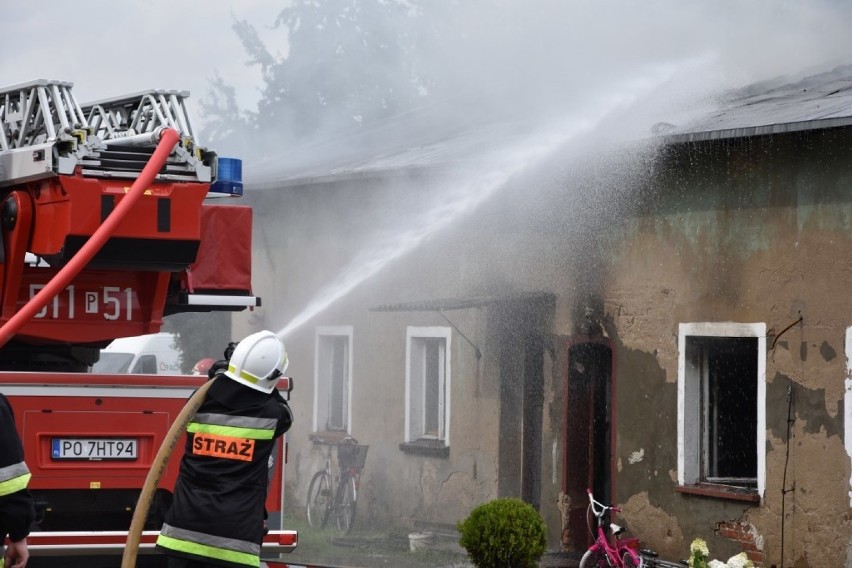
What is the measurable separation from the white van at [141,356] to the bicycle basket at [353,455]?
3.22 m

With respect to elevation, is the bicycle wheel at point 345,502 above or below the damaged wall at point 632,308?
below

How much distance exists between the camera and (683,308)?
12648 mm

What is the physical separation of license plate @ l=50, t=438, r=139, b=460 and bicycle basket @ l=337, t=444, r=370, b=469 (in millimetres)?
8375

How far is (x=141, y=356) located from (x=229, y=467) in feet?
46.2

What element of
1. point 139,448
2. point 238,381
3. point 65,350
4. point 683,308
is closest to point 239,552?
point 238,381

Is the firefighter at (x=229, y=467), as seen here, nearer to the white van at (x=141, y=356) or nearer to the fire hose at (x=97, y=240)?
the fire hose at (x=97, y=240)

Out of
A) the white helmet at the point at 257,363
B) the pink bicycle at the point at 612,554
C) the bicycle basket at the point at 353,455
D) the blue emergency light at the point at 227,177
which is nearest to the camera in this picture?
the white helmet at the point at 257,363

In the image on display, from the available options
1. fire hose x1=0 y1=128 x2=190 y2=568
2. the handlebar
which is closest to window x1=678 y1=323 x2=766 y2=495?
the handlebar

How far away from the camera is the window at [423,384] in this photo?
51.9 ft

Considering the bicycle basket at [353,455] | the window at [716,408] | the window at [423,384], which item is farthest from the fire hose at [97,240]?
the bicycle basket at [353,455]

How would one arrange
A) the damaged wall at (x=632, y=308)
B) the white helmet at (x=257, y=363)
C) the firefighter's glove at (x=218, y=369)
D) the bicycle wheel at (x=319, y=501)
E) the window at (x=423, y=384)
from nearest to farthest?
the white helmet at (x=257, y=363) < the firefighter's glove at (x=218, y=369) < the damaged wall at (x=632, y=308) < the window at (x=423, y=384) < the bicycle wheel at (x=319, y=501)

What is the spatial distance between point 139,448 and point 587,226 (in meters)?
6.76

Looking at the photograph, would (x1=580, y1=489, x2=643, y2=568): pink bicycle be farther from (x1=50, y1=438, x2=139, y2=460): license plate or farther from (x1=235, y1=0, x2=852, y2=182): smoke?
(x1=50, y1=438, x2=139, y2=460): license plate

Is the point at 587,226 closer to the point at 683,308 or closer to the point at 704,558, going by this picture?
the point at 683,308
